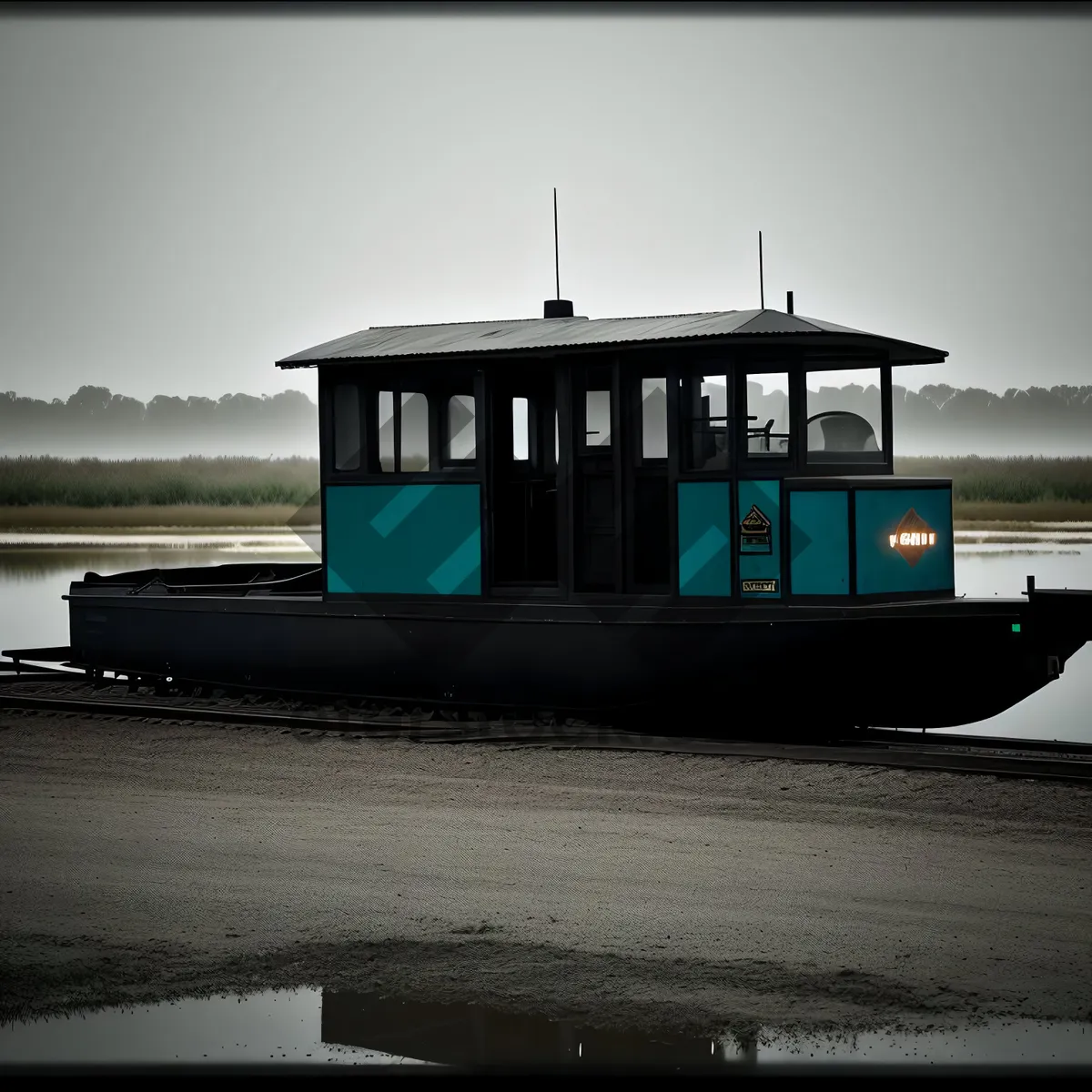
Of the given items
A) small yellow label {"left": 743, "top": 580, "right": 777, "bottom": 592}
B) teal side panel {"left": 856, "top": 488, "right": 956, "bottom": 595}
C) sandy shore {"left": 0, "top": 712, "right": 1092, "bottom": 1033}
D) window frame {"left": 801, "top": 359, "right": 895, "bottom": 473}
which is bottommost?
sandy shore {"left": 0, "top": 712, "right": 1092, "bottom": 1033}

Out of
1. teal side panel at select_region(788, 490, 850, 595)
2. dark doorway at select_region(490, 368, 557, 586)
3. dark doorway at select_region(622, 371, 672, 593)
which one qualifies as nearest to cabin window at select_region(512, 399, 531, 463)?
dark doorway at select_region(490, 368, 557, 586)

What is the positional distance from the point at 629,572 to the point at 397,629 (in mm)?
1913

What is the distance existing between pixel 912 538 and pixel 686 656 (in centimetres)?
173

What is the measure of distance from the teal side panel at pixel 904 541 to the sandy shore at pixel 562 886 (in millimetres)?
1462

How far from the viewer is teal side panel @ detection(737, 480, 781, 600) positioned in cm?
997

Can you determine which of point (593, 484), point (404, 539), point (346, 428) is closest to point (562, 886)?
point (593, 484)

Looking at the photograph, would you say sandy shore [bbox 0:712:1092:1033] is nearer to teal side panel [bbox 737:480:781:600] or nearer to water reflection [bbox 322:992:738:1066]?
water reflection [bbox 322:992:738:1066]

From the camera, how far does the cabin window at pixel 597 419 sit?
10766 millimetres

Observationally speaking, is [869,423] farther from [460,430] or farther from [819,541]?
[460,430]

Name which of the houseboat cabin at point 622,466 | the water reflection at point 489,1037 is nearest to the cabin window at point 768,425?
the houseboat cabin at point 622,466

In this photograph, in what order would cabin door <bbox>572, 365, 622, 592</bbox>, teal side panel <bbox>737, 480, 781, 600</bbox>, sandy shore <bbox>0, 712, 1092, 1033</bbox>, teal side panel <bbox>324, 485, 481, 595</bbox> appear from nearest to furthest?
sandy shore <bbox>0, 712, 1092, 1033</bbox> → teal side panel <bbox>737, 480, 781, 600</bbox> → cabin door <bbox>572, 365, 622, 592</bbox> → teal side panel <bbox>324, 485, 481, 595</bbox>

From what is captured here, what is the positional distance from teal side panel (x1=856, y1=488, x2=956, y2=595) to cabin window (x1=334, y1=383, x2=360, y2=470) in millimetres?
4055

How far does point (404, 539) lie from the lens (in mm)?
11453

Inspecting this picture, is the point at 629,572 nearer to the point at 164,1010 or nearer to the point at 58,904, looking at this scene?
the point at 58,904
